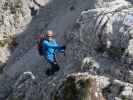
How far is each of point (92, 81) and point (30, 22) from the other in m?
12.5

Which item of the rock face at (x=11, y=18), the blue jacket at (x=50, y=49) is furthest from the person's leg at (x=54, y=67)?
the rock face at (x=11, y=18)

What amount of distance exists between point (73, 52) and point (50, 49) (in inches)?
54.3

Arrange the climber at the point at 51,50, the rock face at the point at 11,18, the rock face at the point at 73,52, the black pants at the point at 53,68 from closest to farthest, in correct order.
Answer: the rock face at the point at 73,52, the climber at the point at 51,50, the black pants at the point at 53,68, the rock face at the point at 11,18

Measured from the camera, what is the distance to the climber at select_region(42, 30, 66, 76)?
20375 mm

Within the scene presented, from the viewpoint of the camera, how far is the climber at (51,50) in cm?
2038

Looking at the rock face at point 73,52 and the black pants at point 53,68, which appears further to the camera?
the black pants at point 53,68

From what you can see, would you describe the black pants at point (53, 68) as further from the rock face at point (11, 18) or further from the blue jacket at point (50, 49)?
the rock face at point (11, 18)

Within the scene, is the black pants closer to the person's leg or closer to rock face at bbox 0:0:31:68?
the person's leg

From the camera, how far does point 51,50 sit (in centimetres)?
2077

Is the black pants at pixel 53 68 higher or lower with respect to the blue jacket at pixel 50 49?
lower

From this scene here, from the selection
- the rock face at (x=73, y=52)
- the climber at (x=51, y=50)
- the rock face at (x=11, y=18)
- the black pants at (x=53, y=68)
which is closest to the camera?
the rock face at (x=73, y=52)

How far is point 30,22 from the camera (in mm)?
29047

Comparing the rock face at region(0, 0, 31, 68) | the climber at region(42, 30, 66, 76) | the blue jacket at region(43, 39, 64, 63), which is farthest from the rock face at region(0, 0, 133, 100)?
the blue jacket at region(43, 39, 64, 63)

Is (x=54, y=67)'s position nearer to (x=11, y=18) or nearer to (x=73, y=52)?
(x=73, y=52)
